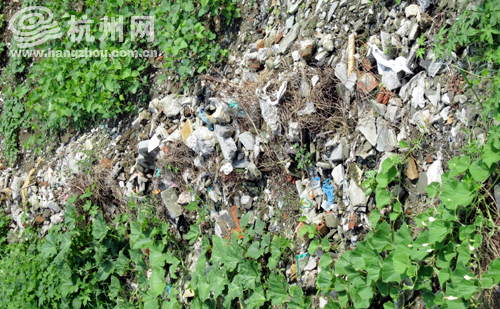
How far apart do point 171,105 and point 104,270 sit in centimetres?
182

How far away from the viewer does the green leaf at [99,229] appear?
3998 millimetres

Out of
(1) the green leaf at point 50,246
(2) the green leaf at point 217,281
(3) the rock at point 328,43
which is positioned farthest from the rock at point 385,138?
(1) the green leaf at point 50,246

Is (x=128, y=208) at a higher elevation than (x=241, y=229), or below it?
below

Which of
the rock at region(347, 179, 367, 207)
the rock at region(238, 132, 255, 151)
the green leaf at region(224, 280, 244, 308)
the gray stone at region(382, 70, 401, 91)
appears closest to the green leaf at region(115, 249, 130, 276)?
the green leaf at region(224, 280, 244, 308)

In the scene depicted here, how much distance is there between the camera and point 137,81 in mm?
4531

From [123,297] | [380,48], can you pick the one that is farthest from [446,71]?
[123,297]

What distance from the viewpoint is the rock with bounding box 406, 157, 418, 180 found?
88.5 inches

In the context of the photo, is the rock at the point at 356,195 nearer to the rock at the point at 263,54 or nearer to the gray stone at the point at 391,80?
the gray stone at the point at 391,80

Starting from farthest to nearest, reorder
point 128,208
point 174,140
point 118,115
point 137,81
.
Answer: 1. point 118,115
2. point 137,81
3. point 128,208
4. point 174,140

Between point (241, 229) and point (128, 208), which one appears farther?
point (128, 208)

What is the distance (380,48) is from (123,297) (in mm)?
3333

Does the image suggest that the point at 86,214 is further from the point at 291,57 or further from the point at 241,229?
the point at 291,57

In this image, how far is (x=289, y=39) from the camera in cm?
329

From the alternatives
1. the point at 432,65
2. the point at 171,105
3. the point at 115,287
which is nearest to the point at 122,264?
the point at 115,287
